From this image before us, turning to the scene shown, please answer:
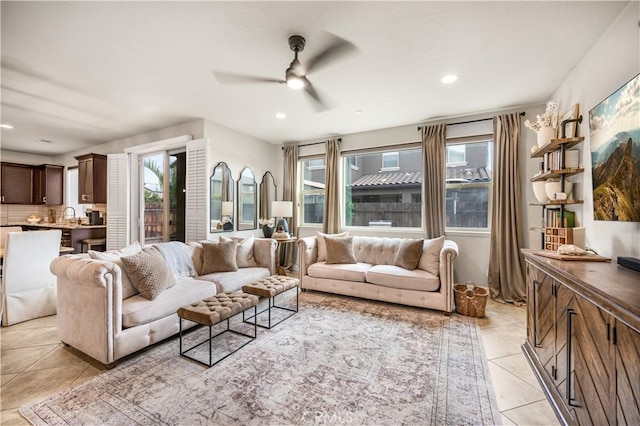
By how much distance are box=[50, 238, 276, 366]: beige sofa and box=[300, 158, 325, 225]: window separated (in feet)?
10.2

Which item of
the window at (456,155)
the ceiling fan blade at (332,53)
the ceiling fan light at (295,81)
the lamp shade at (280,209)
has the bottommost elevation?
the lamp shade at (280,209)

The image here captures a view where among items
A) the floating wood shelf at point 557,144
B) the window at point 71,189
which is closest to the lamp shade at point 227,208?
the floating wood shelf at point 557,144

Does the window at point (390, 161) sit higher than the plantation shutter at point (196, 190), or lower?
higher

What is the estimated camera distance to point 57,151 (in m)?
6.49

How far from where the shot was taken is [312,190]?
5574mm

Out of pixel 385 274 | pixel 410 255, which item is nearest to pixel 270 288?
pixel 385 274

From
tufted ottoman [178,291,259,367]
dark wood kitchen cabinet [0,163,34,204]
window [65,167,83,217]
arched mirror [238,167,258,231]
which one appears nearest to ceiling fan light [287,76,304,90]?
tufted ottoman [178,291,259,367]

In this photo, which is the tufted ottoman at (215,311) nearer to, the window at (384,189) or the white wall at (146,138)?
the white wall at (146,138)

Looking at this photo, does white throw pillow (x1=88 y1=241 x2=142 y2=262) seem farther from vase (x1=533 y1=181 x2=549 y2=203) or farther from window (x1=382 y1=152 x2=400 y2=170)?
vase (x1=533 y1=181 x2=549 y2=203)

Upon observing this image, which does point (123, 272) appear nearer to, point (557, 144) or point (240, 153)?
point (240, 153)

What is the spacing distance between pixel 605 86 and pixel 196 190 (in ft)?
16.1

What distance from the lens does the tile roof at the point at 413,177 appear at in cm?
415

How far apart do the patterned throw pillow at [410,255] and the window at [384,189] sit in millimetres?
977

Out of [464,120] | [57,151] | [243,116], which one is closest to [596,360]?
[464,120]
